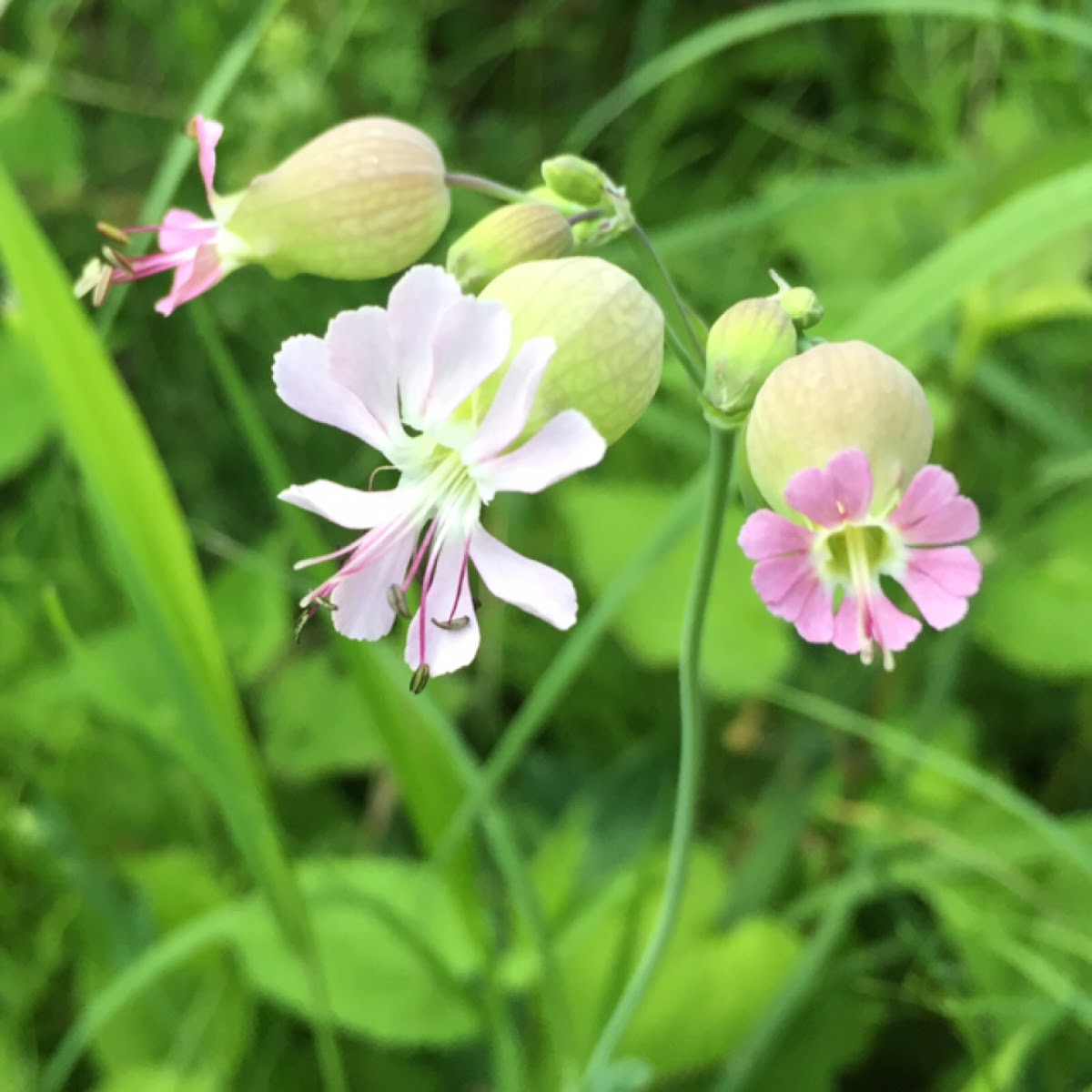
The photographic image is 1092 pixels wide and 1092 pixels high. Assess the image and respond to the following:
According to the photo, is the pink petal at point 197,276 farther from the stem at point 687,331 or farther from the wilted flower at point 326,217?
the stem at point 687,331

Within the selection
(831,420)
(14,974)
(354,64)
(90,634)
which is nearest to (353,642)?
(831,420)

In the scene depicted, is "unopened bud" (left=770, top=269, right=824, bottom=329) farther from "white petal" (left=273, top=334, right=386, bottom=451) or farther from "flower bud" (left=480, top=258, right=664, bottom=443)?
"white petal" (left=273, top=334, right=386, bottom=451)

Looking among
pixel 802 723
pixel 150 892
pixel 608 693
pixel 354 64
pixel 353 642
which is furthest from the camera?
pixel 354 64

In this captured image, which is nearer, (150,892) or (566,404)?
(566,404)

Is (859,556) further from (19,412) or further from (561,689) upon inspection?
(19,412)

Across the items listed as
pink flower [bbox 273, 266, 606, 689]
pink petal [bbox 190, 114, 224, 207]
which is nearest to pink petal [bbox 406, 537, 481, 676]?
pink flower [bbox 273, 266, 606, 689]

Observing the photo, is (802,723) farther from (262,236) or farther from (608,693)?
(262,236)

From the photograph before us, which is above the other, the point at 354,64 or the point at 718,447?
the point at 354,64

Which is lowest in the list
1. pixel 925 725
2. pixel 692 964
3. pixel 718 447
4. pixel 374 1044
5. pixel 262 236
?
pixel 374 1044
